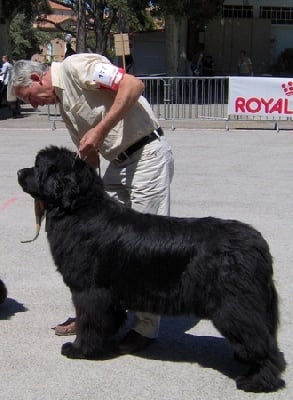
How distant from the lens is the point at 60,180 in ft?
12.2

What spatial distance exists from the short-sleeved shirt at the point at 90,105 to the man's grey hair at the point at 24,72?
9 centimetres

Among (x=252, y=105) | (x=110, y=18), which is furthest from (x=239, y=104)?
(x=110, y=18)

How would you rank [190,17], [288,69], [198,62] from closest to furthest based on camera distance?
1. [190,17]
2. [198,62]
3. [288,69]

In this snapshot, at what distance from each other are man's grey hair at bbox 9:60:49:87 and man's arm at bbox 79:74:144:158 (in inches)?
20.7

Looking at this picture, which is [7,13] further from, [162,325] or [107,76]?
[107,76]

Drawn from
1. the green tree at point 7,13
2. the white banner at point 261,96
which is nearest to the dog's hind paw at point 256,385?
the white banner at point 261,96

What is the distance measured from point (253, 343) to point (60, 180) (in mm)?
1432

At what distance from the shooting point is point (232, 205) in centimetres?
809

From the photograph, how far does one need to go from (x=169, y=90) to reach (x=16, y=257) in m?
11.4

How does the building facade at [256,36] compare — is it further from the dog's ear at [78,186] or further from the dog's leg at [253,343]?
the dog's leg at [253,343]

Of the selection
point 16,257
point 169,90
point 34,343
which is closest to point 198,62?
point 169,90

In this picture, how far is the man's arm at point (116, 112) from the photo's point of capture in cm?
385

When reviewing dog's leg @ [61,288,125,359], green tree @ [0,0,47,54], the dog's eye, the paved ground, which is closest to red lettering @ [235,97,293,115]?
the paved ground

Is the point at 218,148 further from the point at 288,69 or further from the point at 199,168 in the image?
the point at 288,69
